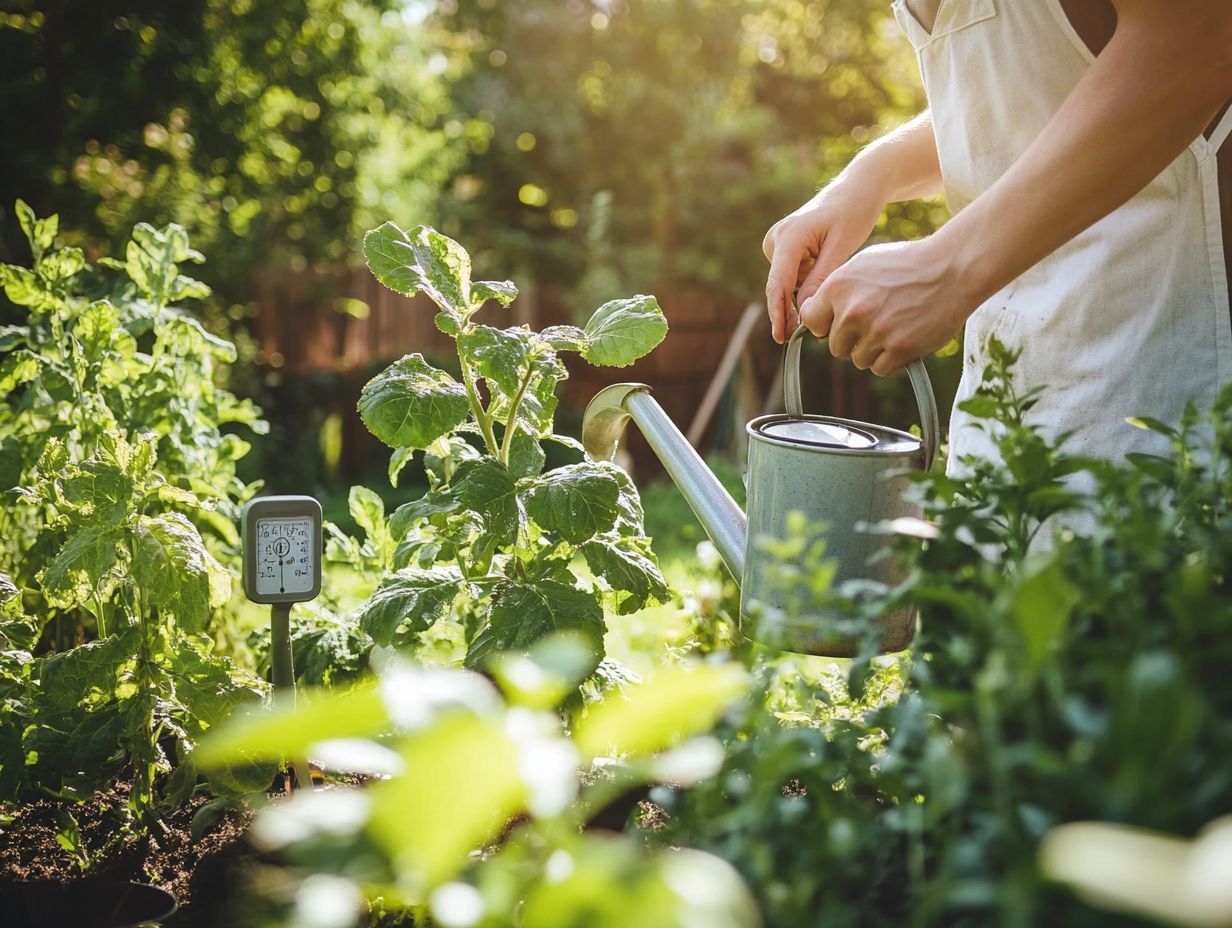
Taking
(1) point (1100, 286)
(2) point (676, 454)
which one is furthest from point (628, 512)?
(1) point (1100, 286)

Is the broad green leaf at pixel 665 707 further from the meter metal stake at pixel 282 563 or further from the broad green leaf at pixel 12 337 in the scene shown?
the broad green leaf at pixel 12 337

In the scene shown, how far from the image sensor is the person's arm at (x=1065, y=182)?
110cm

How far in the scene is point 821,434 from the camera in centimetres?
139

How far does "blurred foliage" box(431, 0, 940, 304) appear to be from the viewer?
873 centimetres

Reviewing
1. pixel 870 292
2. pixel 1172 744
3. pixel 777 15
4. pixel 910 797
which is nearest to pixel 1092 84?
pixel 870 292

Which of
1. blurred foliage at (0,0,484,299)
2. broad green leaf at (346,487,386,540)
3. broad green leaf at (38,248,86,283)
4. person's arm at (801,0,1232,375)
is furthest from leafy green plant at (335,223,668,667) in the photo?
blurred foliage at (0,0,484,299)

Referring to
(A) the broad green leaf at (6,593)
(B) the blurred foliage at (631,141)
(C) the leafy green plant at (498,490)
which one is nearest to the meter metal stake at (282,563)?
(C) the leafy green plant at (498,490)

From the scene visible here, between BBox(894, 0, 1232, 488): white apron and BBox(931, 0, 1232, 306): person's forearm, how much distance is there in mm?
202

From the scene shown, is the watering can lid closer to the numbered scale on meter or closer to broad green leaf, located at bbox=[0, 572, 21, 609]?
the numbered scale on meter

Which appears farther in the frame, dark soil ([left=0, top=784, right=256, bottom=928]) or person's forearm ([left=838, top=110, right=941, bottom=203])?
person's forearm ([left=838, top=110, right=941, bottom=203])

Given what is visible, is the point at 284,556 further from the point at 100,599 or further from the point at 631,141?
the point at 631,141

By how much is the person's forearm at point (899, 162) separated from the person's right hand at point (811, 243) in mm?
54

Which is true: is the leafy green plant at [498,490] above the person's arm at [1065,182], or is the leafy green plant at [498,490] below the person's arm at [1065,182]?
below

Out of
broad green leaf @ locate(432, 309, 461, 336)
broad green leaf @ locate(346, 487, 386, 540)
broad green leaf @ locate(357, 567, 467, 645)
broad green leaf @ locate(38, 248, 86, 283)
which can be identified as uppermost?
broad green leaf @ locate(38, 248, 86, 283)
